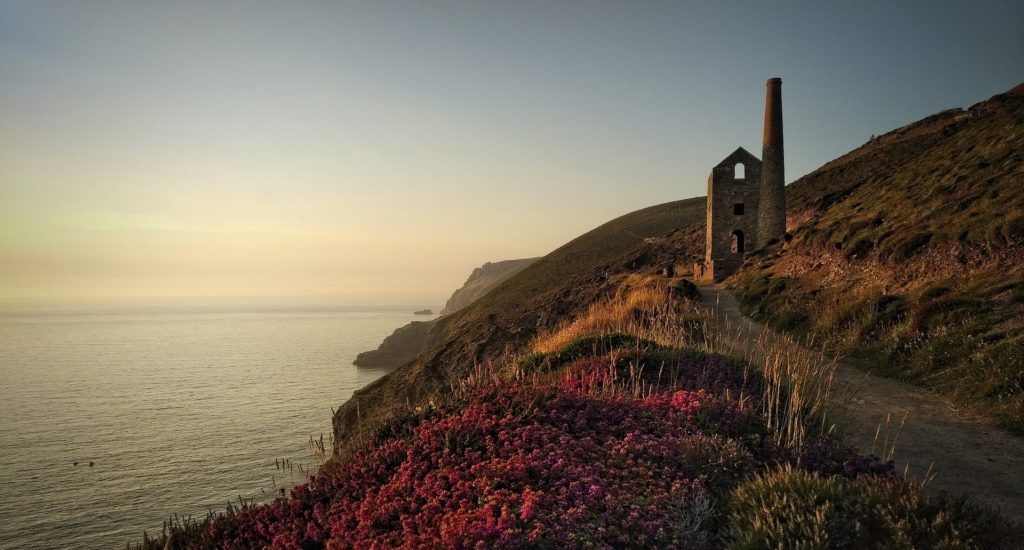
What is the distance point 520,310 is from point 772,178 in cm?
2761

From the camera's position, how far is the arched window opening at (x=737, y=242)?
43.3 metres

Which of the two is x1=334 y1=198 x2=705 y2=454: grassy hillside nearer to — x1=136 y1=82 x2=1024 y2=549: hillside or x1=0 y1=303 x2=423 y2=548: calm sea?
x1=136 y1=82 x2=1024 y2=549: hillside

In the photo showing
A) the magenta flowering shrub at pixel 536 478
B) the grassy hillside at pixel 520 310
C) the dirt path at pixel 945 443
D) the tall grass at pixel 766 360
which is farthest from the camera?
the grassy hillside at pixel 520 310

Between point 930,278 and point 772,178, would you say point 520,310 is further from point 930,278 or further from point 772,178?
point 930,278

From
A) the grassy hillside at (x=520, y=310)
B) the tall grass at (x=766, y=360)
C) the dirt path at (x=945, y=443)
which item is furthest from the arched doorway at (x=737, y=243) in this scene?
the dirt path at (x=945, y=443)

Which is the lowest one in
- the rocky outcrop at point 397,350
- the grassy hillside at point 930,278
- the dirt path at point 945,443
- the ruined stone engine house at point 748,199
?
the rocky outcrop at point 397,350

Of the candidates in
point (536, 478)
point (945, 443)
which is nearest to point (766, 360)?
point (945, 443)

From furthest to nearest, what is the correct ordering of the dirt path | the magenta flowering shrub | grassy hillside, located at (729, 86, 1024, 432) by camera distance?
grassy hillside, located at (729, 86, 1024, 432)
the dirt path
the magenta flowering shrub

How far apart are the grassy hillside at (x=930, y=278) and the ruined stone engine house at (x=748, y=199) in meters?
3.66

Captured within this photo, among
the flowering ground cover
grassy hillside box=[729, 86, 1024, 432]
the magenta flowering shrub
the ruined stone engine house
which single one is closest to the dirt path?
grassy hillside box=[729, 86, 1024, 432]

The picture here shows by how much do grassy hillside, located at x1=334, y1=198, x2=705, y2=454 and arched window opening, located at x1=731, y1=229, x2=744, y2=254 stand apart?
33.8ft

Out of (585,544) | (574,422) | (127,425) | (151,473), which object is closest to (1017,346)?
(574,422)

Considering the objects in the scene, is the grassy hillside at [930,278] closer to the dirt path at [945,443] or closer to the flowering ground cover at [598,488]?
the dirt path at [945,443]

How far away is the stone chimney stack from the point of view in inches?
1645
